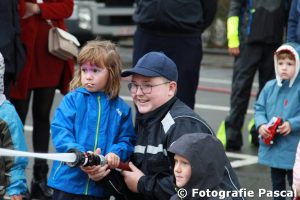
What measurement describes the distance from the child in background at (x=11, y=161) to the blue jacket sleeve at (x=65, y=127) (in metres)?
0.21

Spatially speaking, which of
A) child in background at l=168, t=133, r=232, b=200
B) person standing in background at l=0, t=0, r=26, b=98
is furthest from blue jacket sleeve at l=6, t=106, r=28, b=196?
person standing in background at l=0, t=0, r=26, b=98

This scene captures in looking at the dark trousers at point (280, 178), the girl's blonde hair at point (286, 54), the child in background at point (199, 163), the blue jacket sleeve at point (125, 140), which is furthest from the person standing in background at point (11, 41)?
the child in background at point (199, 163)

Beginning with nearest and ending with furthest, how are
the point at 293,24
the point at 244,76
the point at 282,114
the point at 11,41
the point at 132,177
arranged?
the point at 132,177 < the point at 11,41 < the point at 282,114 < the point at 293,24 < the point at 244,76

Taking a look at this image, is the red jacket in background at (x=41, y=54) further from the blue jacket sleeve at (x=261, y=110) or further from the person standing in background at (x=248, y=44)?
the person standing in background at (x=248, y=44)

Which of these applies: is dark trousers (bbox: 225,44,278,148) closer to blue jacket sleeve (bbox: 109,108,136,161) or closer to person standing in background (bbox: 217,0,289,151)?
person standing in background (bbox: 217,0,289,151)

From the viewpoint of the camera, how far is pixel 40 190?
23.6ft

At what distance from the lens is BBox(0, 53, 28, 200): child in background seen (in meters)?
5.13

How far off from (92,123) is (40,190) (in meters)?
2.03

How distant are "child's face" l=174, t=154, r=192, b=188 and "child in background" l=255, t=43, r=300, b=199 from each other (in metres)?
2.23

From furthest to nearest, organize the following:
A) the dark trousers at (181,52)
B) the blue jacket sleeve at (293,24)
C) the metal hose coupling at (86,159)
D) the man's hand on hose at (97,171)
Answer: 1. the blue jacket sleeve at (293,24)
2. the dark trousers at (181,52)
3. the man's hand on hose at (97,171)
4. the metal hose coupling at (86,159)

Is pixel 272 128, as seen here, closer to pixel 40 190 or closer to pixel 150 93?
pixel 150 93

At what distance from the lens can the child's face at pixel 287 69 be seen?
690 cm

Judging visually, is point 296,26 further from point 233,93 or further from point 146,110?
point 146,110

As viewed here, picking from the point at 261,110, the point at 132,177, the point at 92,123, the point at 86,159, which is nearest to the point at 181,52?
the point at 261,110
